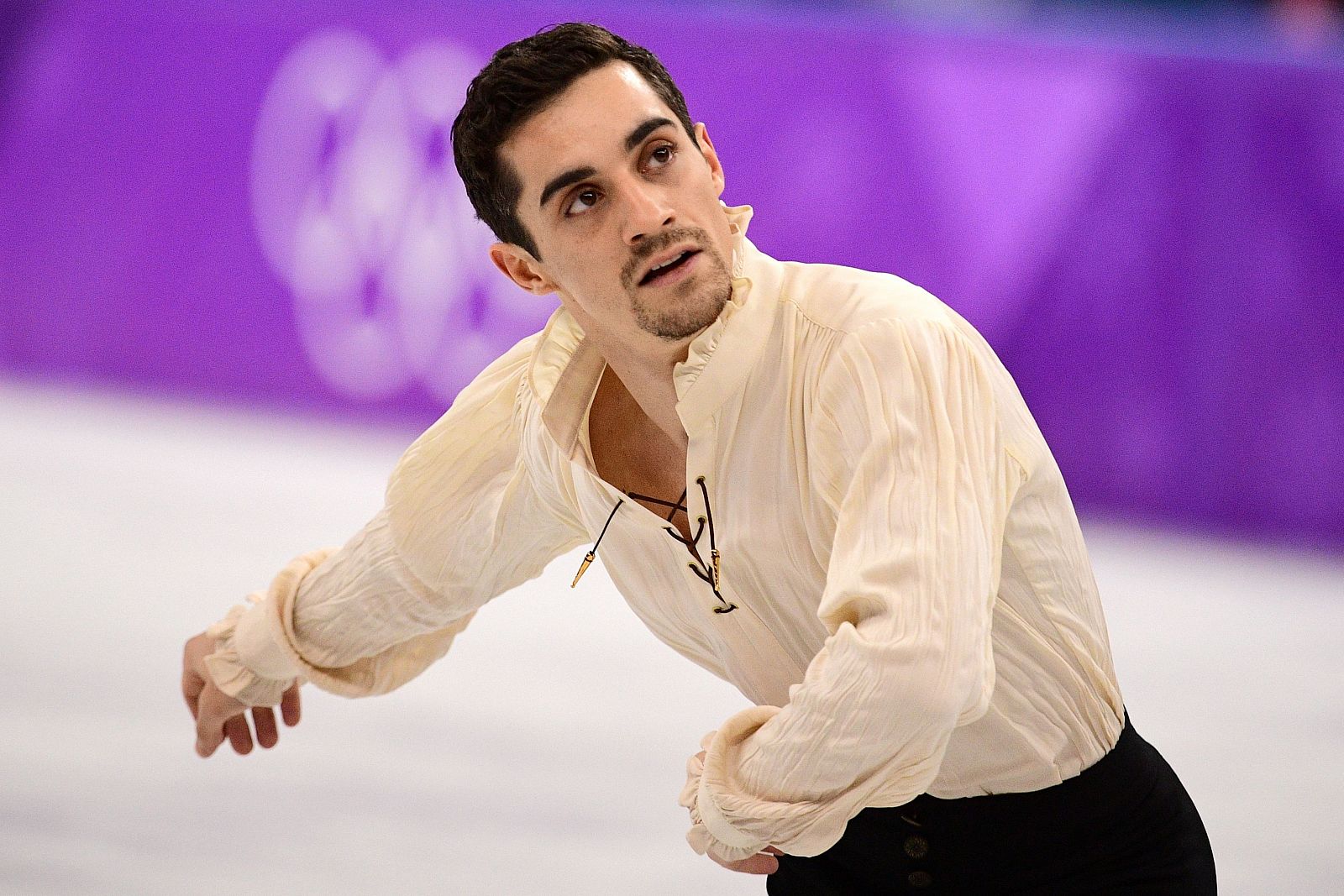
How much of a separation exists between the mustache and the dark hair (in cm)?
24

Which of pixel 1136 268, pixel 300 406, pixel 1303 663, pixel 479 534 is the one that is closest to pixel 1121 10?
pixel 1136 268

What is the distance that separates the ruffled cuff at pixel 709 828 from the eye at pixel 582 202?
2.47ft

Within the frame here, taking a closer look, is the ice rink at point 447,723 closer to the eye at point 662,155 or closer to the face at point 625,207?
the face at point 625,207

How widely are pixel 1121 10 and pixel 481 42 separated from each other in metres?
2.58

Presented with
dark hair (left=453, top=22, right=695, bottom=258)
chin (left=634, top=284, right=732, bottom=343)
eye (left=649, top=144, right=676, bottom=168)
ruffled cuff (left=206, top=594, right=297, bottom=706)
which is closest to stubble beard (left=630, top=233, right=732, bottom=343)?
chin (left=634, top=284, right=732, bottom=343)

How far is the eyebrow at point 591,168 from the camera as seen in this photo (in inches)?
82.4

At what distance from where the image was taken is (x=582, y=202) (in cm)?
212

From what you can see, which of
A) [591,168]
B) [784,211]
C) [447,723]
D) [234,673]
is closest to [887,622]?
[591,168]

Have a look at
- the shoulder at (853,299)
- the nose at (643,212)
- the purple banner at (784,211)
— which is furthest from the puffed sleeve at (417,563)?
the purple banner at (784,211)

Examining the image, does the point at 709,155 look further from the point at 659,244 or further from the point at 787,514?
the point at 787,514

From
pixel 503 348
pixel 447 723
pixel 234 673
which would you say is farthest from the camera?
pixel 503 348

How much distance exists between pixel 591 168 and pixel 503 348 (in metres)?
4.31

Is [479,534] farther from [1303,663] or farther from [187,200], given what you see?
[187,200]

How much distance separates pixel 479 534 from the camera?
2.52 m
